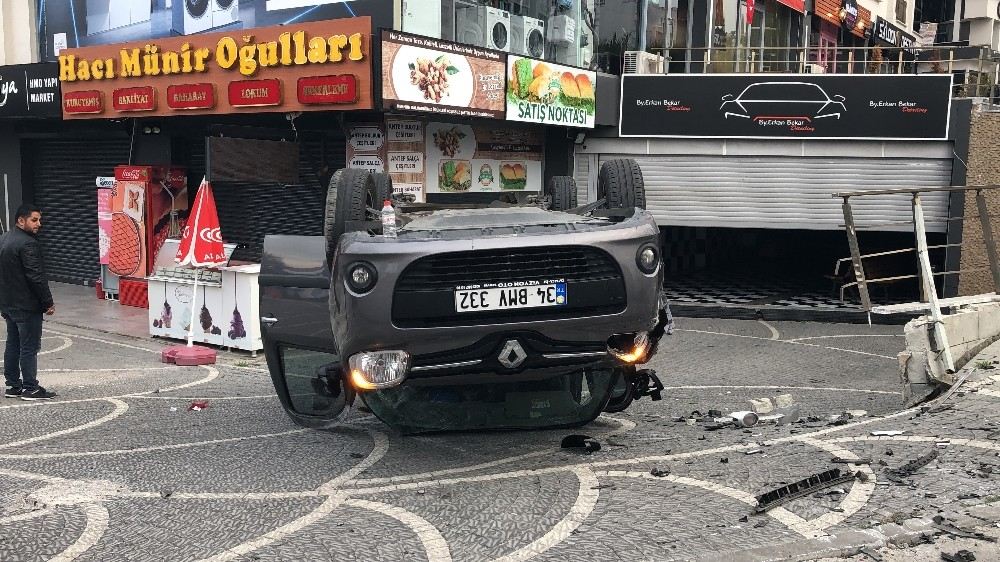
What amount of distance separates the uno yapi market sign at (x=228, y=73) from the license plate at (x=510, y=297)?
7.43m

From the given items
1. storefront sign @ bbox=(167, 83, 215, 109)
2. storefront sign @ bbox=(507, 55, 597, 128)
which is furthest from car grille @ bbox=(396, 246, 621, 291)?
storefront sign @ bbox=(167, 83, 215, 109)

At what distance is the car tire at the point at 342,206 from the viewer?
5.68 m

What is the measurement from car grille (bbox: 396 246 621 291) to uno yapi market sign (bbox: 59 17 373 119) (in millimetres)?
7347

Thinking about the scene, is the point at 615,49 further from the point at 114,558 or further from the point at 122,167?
the point at 114,558

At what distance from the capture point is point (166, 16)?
1591cm

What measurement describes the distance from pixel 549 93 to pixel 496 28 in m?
1.27

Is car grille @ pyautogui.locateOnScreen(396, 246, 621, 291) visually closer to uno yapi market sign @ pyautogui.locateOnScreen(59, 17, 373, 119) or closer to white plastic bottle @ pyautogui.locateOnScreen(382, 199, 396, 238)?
white plastic bottle @ pyautogui.locateOnScreen(382, 199, 396, 238)

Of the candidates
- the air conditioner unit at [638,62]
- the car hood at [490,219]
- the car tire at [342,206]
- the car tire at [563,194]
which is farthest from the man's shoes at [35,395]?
the air conditioner unit at [638,62]

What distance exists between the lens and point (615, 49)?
1653 cm

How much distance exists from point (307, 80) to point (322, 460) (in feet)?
24.9

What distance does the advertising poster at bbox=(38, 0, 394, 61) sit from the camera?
13734mm

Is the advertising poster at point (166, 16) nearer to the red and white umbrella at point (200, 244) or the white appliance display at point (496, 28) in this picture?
the white appliance display at point (496, 28)

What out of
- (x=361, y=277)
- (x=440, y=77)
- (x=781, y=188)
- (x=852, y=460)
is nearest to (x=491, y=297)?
(x=361, y=277)

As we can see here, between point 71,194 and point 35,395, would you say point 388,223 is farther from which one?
point 71,194
